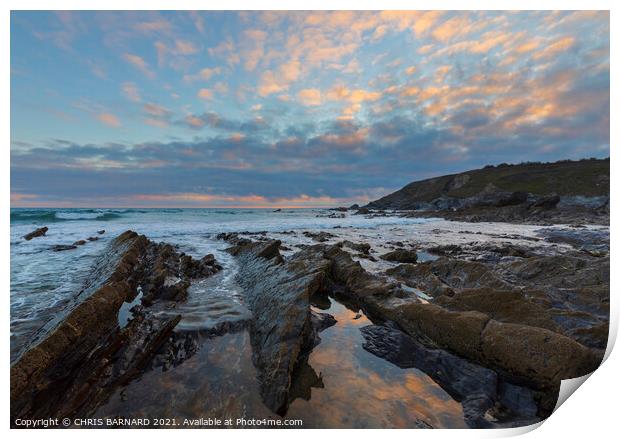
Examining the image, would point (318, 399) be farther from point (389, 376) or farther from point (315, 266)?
point (315, 266)

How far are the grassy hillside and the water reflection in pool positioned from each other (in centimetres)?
9568

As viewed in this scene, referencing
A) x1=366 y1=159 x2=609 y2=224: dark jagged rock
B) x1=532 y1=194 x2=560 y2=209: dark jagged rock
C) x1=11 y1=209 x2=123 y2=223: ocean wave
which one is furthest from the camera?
x1=532 y1=194 x2=560 y2=209: dark jagged rock

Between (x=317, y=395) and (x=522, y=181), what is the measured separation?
420ft

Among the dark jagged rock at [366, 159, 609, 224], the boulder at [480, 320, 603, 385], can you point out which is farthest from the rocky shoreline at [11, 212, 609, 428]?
the dark jagged rock at [366, 159, 609, 224]

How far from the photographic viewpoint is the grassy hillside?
83938 millimetres

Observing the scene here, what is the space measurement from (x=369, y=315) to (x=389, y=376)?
10.0 ft

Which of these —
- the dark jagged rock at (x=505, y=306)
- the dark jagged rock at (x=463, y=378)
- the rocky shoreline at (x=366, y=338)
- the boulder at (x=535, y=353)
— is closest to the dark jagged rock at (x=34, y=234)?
the rocky shoreline at (x=366, y=338)

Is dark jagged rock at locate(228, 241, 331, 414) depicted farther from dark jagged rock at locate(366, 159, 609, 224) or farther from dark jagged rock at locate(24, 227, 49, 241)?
dark jagged rock at locate(366, 159, 609, 224)

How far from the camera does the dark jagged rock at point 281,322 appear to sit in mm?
5176

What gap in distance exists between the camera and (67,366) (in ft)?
17.6

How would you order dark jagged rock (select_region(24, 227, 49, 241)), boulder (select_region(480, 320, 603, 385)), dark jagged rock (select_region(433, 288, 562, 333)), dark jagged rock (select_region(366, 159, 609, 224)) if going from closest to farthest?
boulder (select_region(480, 320, 603, 385)), dark jagged rock (select_region(433, 288, 562, 333)), dark jagged rock (select_region(24, 227, 49, 241)), dark jagged rock (select_region(366, 159, 609, 224))

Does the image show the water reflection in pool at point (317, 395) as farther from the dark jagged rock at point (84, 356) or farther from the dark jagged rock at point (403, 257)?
the dark jagged rock at point (403, 257)

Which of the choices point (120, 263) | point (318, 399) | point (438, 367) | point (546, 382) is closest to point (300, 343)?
point (318, 399)

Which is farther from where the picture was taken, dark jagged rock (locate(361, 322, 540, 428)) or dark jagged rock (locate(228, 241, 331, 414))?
dark jagged rock (locate(228, 241, 331, 414))
